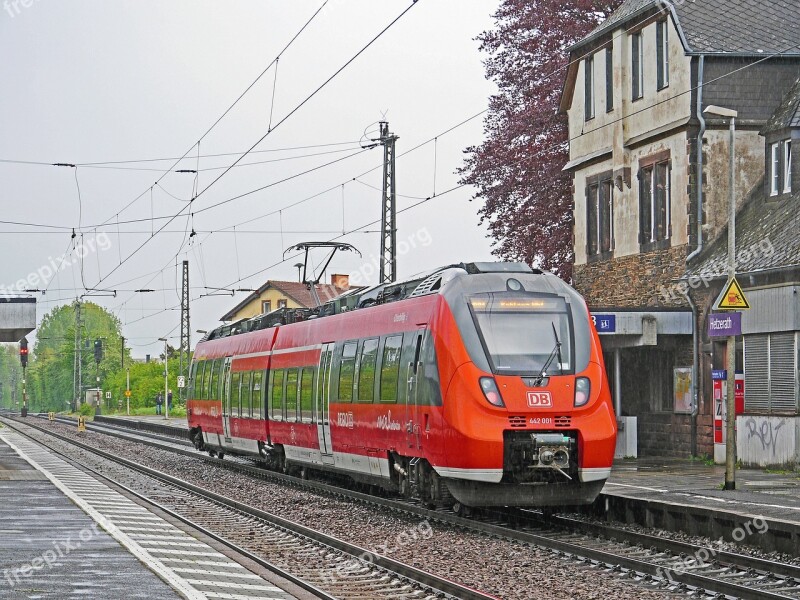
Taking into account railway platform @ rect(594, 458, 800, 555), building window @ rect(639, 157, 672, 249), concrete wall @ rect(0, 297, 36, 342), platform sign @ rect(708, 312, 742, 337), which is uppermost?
building window @ rect(639, 157, 672, 249)

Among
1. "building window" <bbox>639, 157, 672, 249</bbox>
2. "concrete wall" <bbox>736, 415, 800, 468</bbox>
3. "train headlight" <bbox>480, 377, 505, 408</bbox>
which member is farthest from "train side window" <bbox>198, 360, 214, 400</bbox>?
"train headlight" <bbox>480, 377, 505, 408</bbox>

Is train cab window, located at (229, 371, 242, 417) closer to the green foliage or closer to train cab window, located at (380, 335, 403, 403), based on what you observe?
train cab window, located at (380, 335, 403, 403)

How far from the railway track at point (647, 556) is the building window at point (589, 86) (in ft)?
59.1

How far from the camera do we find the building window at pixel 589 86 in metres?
35.0

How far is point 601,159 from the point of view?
1352 inches

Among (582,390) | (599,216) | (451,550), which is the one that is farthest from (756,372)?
(451,550)

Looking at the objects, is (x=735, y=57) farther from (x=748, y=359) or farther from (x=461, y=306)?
(x=461, y=306)

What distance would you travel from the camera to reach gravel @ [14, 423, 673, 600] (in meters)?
12.1

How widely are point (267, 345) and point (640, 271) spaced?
9.33m

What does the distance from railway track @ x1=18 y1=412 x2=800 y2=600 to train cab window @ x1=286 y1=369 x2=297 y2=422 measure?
23.5 feet

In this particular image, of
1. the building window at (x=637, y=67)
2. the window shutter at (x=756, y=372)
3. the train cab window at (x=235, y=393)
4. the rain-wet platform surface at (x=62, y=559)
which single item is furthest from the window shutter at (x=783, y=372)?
the rain-wet platform surface at (x=62, y=559)

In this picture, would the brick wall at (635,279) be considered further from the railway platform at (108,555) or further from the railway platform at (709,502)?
the railway platform at (108,555)

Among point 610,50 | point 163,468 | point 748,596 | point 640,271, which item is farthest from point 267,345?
point 748,596

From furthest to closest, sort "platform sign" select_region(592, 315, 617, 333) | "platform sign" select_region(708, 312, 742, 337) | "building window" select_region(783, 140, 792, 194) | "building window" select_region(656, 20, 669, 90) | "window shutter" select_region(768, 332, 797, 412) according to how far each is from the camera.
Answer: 1. "building window" select_region(656, 20, 669, 90)
2. "platform sign" select_region(592, 315, 617, 333)
3. "building window" select_region(783, 140, 792, 194)
4. "window shutter" select_region(768, 332, 797, 412)
5. "platform sign" select_region(708, 312, 742, 337)
